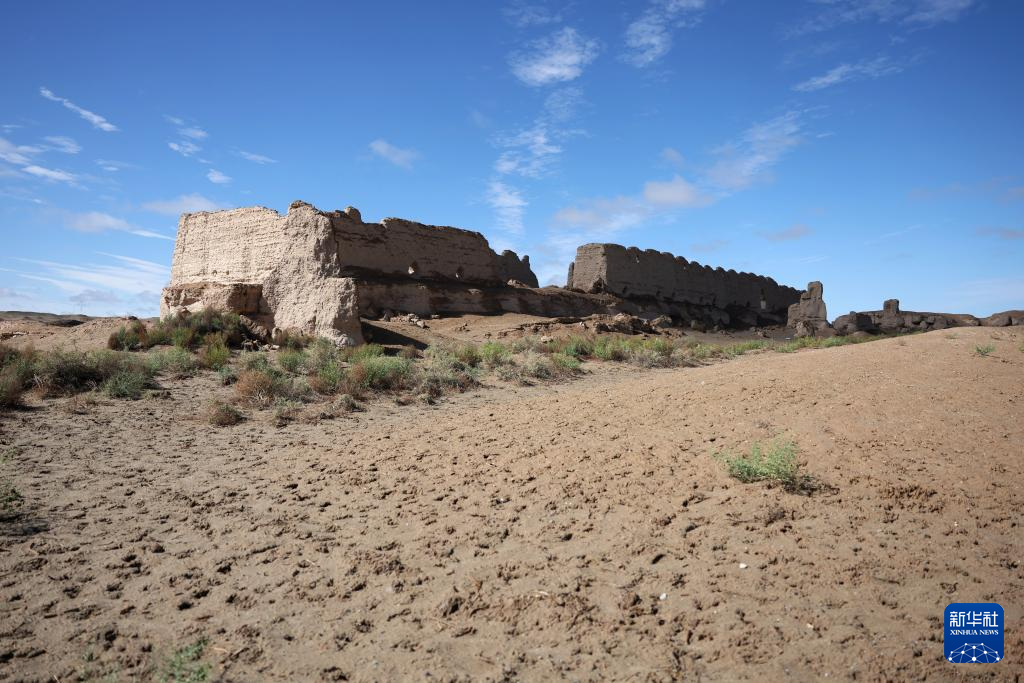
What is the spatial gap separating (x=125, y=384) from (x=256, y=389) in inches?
69.9

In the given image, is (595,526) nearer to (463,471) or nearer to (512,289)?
(463,471)

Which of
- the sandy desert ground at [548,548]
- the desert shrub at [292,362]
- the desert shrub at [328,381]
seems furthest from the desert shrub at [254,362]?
the sandy desert ground at [548,548]

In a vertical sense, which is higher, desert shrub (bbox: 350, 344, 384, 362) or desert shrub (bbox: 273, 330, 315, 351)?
desert shrub (bbox: 273, 330, 315, 351)

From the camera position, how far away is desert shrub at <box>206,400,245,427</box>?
25.2 ft

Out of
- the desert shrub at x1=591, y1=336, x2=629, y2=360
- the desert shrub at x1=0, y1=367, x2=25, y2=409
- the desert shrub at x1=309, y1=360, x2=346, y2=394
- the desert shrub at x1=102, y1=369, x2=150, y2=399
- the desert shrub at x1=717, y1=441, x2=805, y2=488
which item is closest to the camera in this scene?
the desert shrub at x1=717, y1=441, x2=805, y2=488

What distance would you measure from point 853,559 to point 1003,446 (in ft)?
7.62

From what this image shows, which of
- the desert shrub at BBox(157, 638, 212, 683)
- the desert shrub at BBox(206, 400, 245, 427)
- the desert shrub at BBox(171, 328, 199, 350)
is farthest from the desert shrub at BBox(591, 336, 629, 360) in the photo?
the desert shrub at BBox(157, 638, 212, 683)

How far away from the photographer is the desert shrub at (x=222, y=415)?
25.2 feet

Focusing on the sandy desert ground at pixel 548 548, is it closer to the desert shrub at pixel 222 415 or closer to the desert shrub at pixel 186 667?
the desert shrub at pixel 186 667

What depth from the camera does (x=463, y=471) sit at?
5.41m

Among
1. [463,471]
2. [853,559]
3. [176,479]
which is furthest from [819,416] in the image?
[176,479]

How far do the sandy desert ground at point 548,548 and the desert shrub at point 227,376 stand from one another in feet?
11.9

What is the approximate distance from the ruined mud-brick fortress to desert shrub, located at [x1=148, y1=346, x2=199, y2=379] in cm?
462

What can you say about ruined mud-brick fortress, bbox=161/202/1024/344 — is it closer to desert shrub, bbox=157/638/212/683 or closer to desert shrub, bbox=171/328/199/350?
desert shrub, bbox=171/328/199/350
